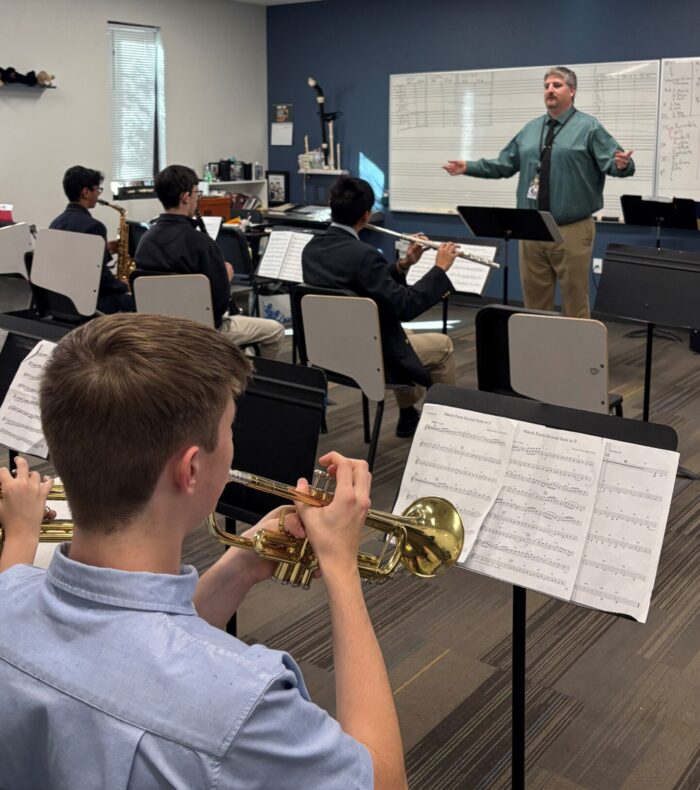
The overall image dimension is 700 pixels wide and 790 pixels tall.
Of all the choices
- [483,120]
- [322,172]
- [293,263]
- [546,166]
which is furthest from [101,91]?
[546,166]

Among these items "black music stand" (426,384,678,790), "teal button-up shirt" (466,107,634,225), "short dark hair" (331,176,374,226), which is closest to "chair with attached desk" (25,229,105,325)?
"short dark hair" (331,176,374,226)

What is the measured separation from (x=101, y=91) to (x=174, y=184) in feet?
13.0

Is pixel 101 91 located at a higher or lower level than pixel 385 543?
higher

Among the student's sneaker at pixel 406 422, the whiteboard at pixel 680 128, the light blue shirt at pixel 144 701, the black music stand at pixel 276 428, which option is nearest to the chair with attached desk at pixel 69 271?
the student's sneaker at pixel 406 422

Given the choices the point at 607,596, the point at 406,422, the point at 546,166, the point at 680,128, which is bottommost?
the point at 406,422

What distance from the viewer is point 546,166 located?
5855 mm

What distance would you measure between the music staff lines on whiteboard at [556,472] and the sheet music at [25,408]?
50.6 inches

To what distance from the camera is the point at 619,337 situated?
22.9 feet

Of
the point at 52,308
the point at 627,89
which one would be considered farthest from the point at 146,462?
the point at 627,89

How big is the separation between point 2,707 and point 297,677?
308 mm

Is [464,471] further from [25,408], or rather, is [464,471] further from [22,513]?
[25,408]

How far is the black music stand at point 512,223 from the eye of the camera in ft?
16.6

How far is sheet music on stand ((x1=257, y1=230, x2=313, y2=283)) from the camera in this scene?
206 inches

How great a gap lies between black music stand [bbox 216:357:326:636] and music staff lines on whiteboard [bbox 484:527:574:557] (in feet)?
1.51
